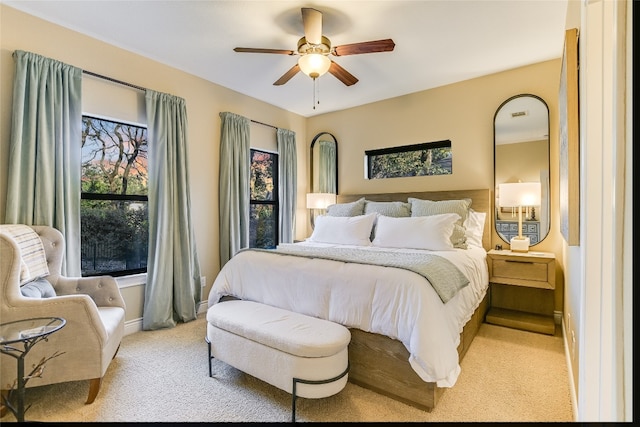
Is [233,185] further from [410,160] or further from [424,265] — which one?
[424,265]

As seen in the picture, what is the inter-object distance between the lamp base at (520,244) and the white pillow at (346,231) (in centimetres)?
148

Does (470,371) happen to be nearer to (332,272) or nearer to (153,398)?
(332,272)

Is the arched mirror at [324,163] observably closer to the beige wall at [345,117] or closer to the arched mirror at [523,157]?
the beige wall at [345,117]

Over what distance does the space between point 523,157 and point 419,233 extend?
150cm

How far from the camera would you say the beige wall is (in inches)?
98.4

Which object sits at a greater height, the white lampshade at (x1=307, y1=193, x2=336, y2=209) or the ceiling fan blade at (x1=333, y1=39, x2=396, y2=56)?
the ceiling fan blade at (x1=333, y1=39, x2=396, y2=56)

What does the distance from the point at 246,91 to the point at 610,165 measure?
3.81m

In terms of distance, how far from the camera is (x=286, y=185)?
4645 millimetres

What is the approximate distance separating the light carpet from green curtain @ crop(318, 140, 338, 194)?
3084mm

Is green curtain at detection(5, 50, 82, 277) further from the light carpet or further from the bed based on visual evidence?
the bed

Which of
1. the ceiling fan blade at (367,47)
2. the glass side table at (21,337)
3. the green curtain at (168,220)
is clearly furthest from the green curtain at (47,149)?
the ceiling fan blade at (367,47)

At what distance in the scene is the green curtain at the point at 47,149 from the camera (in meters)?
2.28

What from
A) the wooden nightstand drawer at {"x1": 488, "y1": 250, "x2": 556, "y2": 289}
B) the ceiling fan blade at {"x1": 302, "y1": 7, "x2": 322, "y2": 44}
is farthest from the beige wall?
the ceiling fan blade at {"x1": 302, "y1": 7, "x2": 322, "y2": 44}

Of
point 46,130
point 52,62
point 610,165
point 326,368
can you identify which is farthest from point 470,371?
point 52,62
